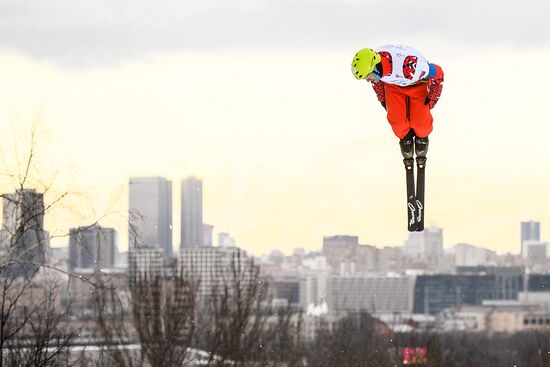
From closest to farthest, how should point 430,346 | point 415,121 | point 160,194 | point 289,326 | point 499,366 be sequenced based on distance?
point 415,121, point 289,326, point 430,346, point 160,194, point 499,366

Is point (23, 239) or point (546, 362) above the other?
point (23, 239)

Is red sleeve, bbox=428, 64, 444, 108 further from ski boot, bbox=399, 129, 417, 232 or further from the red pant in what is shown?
ski boot, bbox=399, 129, 417, 232

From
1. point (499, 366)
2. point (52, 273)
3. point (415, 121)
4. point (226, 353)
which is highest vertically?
point (415, 121)

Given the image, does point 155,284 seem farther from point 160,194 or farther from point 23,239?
point 160,194

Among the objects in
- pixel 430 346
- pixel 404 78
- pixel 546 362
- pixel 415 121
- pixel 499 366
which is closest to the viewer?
pixel 404 78

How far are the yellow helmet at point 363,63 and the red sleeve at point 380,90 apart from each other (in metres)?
0.69

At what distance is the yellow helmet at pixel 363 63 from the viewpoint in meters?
8.55

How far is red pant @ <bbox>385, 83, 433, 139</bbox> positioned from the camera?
9359 mm

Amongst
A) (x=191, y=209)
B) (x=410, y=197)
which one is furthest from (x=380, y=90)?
(x=191, y=209)

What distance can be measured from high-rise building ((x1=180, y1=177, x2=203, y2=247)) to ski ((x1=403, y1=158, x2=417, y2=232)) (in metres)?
70.9

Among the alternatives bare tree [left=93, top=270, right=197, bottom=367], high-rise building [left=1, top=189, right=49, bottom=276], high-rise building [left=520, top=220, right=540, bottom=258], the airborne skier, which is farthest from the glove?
high-rise building [left=520, top=220, right=540, bottom=258]

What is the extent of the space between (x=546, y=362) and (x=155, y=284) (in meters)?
39.2

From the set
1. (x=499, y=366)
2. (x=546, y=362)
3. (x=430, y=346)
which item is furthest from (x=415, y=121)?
(x=499, y=366)

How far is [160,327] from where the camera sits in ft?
108
